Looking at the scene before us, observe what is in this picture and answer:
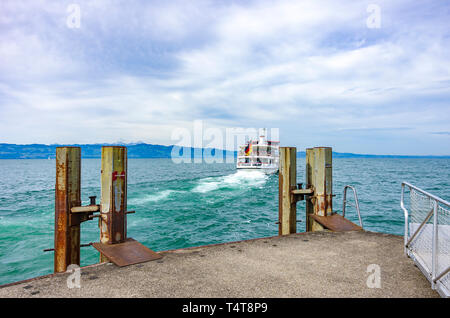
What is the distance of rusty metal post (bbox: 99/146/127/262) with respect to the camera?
16.7 ft

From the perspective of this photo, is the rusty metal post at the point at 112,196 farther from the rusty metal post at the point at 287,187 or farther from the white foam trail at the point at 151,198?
the white foam trail at the point at 151,198

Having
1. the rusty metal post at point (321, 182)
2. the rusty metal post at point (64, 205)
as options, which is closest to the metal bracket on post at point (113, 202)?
the rusty metal post at point (64, 205)

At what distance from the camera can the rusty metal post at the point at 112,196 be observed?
16.7 feet

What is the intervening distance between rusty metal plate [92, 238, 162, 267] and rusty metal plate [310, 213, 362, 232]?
149 inches

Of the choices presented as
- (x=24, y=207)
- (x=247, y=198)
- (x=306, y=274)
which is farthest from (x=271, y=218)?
(x=24, y=207)

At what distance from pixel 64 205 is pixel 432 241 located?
18.5 feet

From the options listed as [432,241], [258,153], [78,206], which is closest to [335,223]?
[432,241]

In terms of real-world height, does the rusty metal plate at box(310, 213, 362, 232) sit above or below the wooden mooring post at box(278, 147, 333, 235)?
below

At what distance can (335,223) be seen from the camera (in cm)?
654

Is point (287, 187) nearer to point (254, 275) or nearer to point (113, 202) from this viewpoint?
point (254, 275)

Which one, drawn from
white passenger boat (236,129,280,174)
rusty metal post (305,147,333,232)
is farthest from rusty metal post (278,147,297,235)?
white passenger boat (236,129,280,174)

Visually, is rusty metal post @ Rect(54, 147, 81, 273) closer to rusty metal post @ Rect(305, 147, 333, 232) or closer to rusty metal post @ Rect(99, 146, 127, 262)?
rusty metal post @ Rect(99, 146, 127, 262)

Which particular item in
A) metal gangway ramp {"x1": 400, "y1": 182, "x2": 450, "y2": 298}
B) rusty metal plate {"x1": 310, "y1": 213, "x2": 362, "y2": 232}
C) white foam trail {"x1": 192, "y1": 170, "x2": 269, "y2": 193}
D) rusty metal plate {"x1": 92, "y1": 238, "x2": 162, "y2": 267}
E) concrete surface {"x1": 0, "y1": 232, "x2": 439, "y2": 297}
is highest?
metal gangway ramp {"x1": 400, "y1": 182, "x2": 450, "y2": 298}

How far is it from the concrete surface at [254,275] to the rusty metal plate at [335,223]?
100 centimetres
